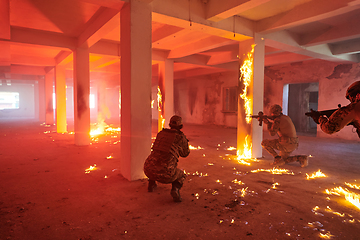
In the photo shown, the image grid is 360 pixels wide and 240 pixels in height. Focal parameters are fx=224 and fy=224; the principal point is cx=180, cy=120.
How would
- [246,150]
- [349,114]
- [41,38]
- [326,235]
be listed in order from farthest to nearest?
[41,38]
[246,150]
[349,114]
[326,235]

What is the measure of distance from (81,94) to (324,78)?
9.74 meters

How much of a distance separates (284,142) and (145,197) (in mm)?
3429

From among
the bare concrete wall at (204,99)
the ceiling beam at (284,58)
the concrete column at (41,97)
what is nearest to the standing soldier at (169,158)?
the ceiling beam at (284,58)

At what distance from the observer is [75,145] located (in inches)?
289

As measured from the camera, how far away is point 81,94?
727cm

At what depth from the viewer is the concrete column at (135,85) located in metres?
3.91

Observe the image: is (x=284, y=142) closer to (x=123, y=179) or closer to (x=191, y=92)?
(x=123, y=179)

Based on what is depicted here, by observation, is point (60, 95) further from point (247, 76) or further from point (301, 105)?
point (301, 105)

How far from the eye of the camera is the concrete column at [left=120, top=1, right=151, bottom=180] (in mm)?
3914

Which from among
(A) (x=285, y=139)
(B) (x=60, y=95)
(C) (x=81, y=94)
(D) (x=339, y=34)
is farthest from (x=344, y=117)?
(B) (x=60, y=95)

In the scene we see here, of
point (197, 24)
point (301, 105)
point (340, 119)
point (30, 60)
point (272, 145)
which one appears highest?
point (30, 60)

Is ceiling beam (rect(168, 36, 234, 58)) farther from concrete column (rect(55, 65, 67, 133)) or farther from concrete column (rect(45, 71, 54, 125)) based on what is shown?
concrete column (rect(45, 71, 54, 125))

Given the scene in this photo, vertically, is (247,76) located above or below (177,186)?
above

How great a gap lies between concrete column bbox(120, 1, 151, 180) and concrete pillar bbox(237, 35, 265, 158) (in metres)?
2.83
